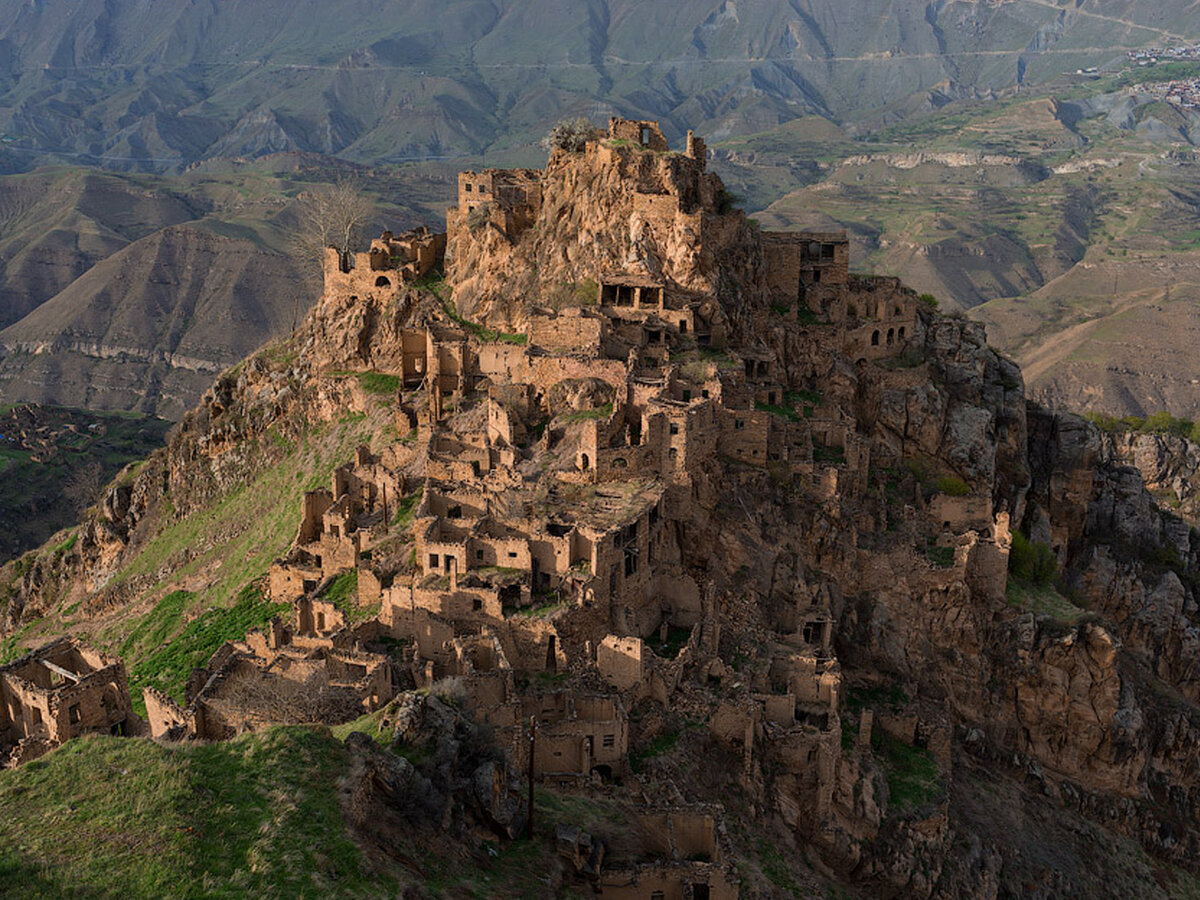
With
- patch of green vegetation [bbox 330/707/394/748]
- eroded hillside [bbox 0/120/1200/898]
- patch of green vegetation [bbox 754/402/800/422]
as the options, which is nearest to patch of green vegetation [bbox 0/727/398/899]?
eroded hillside [bbox 0/120/1200/898]

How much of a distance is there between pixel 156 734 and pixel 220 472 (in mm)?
47827

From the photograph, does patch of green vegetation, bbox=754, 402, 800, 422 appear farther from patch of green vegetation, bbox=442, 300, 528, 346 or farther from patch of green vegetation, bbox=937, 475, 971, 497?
patch of green vegetation, bbox=442, 300, 528, 346

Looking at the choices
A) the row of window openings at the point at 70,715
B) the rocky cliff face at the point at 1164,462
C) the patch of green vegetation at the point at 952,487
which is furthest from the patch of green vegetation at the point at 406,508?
the rocky cliff face at the point at 1164,462

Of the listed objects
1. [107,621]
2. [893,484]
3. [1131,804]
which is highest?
[893,484]

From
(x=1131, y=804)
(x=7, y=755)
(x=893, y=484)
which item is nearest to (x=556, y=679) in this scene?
(x=7, y=755)

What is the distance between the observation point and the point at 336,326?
80.8 m

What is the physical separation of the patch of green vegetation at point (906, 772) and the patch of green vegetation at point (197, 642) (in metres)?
27.1

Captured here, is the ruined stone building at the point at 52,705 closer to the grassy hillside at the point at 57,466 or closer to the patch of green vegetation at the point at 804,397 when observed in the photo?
the patch of green vegetation at the point at 804,397

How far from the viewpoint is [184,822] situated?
2788 centimetres

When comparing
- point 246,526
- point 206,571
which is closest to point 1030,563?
point 246,526

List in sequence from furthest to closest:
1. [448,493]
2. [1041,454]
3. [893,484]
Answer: [1041,454], [893,484], [448,493]

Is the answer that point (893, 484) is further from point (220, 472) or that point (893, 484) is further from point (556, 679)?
point (220, 472)

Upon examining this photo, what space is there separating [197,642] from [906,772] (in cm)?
3326

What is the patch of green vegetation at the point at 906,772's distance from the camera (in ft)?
174
